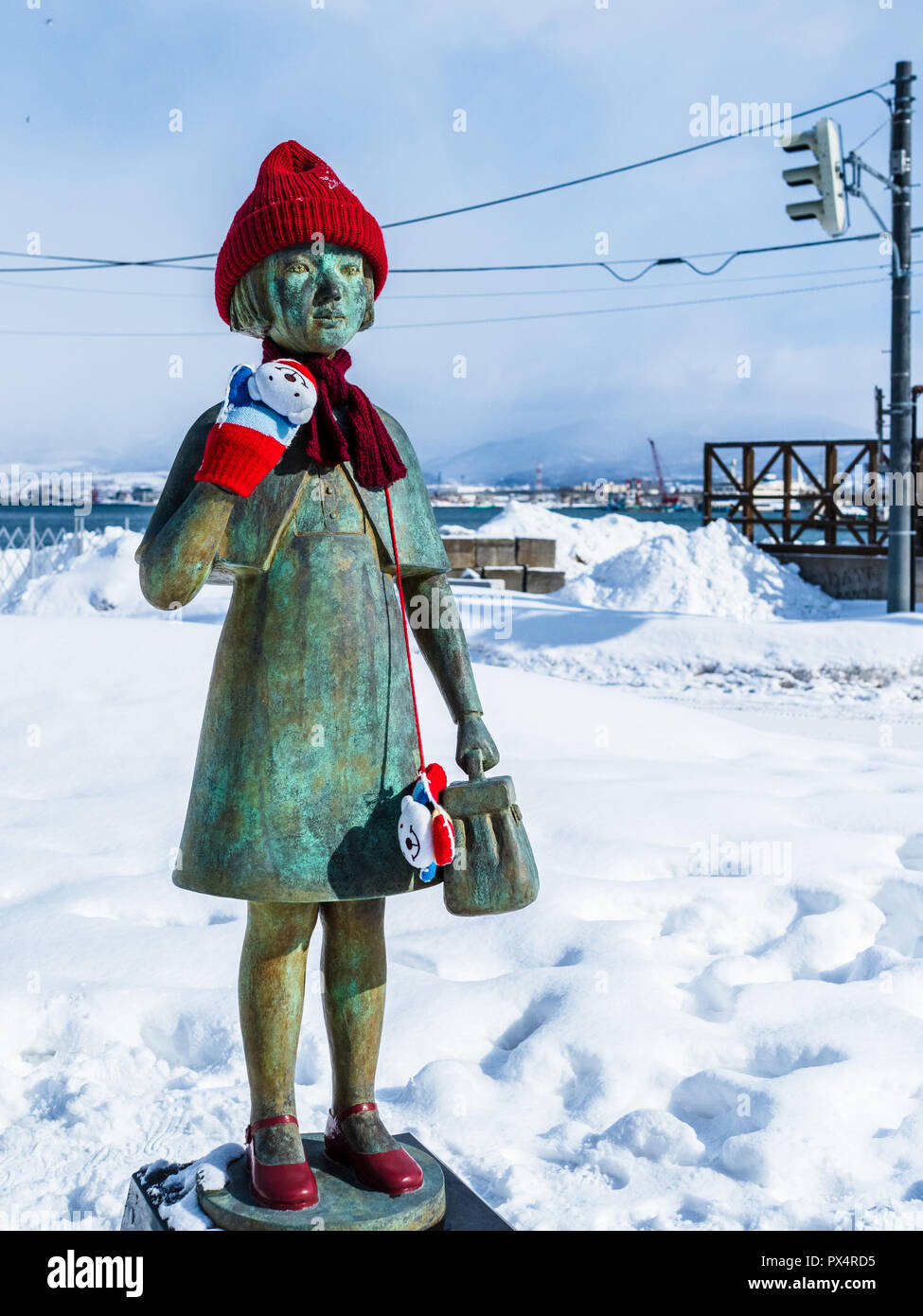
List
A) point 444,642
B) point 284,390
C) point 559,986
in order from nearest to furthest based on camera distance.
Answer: point 284,390, point 444,642, point 559,986

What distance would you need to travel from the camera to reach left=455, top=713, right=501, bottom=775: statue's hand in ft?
7.88

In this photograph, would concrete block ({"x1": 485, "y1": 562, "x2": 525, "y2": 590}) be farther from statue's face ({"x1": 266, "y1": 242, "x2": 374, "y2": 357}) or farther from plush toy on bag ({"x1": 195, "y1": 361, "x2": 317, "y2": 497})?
plush toy on bag ({"x1": 195, "y1": 361, "x2": 317, "y2": 497})

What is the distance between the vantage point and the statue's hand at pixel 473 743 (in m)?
2.40

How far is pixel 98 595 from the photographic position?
40.1 ft

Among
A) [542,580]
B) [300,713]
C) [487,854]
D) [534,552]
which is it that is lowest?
[542,580]

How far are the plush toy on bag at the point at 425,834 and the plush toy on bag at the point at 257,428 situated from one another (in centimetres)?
63

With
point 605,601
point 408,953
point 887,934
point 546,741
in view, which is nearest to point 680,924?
point 887,934

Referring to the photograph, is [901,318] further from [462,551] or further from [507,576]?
[462,551]

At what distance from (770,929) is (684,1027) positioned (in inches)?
31.7

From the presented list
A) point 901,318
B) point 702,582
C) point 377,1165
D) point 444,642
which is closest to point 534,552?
point 702,582

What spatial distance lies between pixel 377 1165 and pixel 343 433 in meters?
1.39

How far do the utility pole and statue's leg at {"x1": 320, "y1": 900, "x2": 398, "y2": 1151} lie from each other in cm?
947

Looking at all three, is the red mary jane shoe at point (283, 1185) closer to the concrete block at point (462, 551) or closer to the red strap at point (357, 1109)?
the red strap at point (357, 1109)

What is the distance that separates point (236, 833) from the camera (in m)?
2.21
